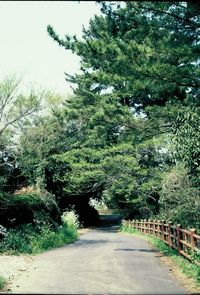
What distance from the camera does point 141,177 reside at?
3406 centimetres

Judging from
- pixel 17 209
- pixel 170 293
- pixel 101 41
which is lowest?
pixel 170 293

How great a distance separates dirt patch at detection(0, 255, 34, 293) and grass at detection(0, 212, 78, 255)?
1185mm

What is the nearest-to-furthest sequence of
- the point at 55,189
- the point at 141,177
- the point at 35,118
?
the point at 35,118 → the point at 141,177 → the point at 55,189

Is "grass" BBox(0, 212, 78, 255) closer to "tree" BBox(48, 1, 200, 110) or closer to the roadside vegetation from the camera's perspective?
the roadside vegetation

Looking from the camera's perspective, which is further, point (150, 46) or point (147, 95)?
point (147, 95)

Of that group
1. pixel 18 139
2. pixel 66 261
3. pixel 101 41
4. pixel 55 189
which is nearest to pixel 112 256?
pixel 66 261

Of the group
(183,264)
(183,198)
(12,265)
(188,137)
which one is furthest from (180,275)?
(183,198)

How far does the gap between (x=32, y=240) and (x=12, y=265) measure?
5.47 meters

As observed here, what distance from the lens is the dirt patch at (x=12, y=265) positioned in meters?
11.5

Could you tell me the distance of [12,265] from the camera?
13633mm

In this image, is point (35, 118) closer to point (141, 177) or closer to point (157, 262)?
point (141, 177)

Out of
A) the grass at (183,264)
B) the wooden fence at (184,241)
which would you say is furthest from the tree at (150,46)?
the grass at (183,264)

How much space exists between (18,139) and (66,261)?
12.3m

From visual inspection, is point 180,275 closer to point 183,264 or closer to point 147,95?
point 183,264
